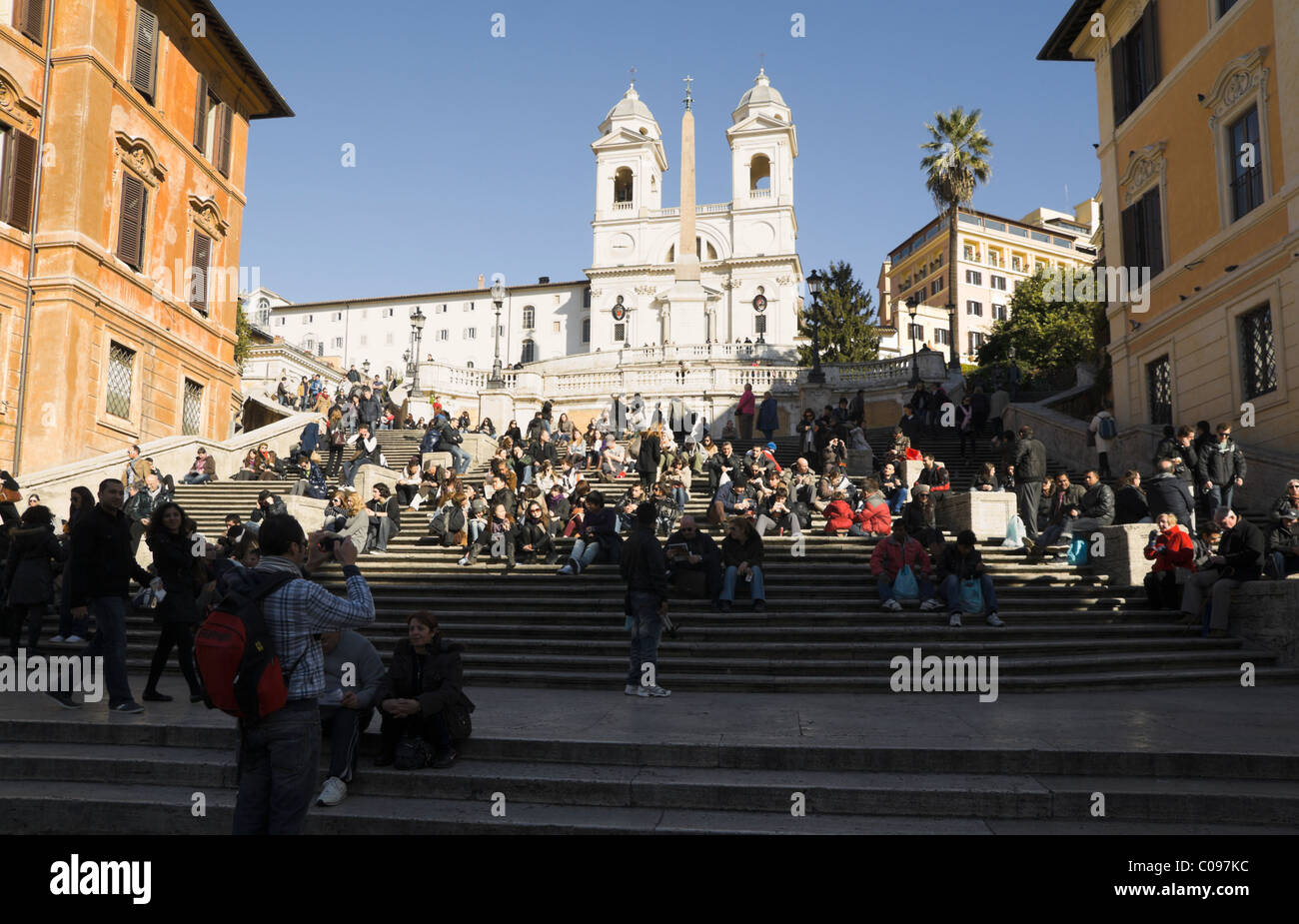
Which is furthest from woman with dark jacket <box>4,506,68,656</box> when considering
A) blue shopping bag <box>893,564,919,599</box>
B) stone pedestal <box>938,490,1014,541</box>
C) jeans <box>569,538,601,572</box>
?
stone pedestal <box>938,490,1014,541</box>

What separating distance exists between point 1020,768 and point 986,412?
18.0 meters

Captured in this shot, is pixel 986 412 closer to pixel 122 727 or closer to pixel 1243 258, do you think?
pixel 1243 258

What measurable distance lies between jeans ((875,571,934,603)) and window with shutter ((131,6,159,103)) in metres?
21.2

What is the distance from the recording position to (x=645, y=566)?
9.22 metres

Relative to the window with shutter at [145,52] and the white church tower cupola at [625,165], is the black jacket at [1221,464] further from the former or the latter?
the white church tower cupola at [625,165]

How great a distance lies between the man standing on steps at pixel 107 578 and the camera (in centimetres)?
790

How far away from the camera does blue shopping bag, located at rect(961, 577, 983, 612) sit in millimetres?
11531

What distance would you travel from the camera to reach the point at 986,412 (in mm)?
23406

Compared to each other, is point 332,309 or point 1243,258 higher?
point 332,309

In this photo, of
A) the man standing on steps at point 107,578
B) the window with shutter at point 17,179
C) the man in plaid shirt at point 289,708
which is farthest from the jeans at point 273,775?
the window with shutter at point 17,179

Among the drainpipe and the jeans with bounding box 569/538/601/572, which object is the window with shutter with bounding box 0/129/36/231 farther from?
Answer: the jeans with bounding box 569/538/601/572

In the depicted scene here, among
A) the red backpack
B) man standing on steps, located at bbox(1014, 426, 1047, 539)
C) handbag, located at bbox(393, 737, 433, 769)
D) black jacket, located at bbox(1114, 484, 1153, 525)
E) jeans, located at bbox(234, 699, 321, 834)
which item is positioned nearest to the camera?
the red backpack

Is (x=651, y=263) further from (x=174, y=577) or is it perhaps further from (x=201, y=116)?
(x=174, y=577)
